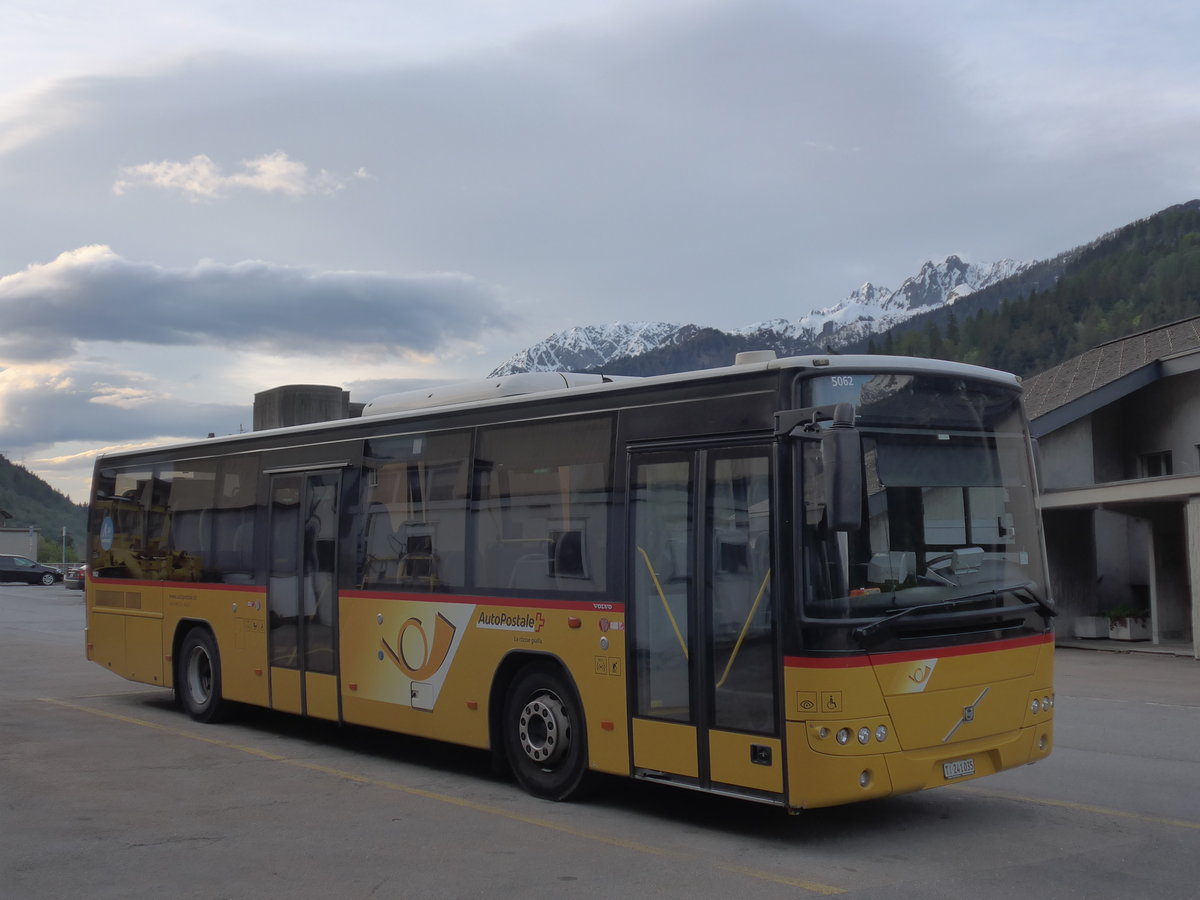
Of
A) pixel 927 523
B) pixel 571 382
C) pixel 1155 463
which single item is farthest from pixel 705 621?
pixel 1155 463

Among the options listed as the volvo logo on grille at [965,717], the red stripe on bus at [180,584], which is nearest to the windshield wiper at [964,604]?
the volvo logo on grille at [965,717]

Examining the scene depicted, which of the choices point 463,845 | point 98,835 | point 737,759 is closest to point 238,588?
point 98,835

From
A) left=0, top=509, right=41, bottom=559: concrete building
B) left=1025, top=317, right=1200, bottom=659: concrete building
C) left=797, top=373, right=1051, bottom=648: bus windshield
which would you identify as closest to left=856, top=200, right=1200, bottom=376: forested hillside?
left=1025, top=317, right=1200, bottom=659: concrete building

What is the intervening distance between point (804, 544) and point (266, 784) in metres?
4.99

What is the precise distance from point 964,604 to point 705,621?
1.61m

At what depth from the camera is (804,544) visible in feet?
23.6

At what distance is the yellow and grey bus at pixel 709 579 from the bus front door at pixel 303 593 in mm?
81

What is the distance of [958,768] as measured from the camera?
7.52m

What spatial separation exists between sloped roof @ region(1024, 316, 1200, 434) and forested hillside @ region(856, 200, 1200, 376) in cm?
6556

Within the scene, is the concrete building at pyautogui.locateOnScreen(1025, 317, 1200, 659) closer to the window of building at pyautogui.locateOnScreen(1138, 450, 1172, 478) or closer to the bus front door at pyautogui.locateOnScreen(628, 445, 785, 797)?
the window of building at pyautogui.locateOnScreen(1138, 450, 1172, 478)

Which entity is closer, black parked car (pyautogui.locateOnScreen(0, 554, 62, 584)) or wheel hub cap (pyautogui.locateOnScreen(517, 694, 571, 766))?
wheel hub cap (pyautogui.locateOnScreen(517, 694, 571, 766))

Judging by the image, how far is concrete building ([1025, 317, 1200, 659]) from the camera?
77.8 feet

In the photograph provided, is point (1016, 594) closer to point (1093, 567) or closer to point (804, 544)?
point (804, 544)

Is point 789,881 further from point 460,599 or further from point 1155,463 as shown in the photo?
point 1155,463
